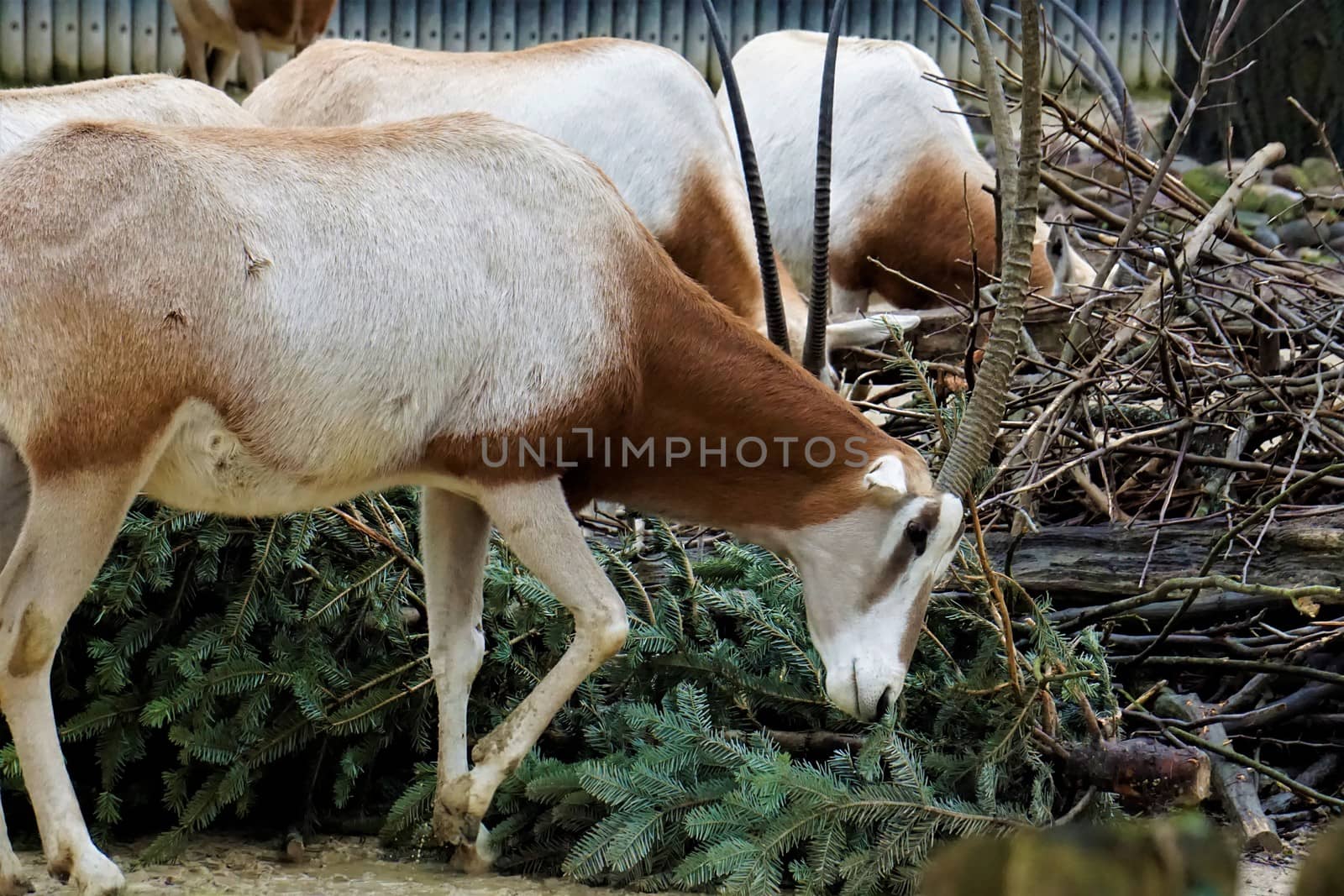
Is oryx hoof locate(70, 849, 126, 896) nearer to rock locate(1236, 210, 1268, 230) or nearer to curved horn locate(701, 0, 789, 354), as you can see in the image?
curved horn locate(701, 0, 789, 354)

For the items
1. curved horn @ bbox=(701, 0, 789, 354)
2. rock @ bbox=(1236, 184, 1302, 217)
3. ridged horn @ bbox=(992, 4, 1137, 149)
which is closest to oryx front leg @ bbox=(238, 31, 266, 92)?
ridged horn @ bbox=(992, 4, 1137, 149)

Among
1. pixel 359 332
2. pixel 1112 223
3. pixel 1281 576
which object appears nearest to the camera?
pixel 359 332

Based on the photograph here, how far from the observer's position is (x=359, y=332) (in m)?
2.82

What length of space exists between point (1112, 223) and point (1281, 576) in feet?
4.73

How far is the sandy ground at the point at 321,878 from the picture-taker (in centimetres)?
306

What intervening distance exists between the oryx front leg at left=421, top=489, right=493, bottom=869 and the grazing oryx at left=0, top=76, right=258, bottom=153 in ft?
5.00

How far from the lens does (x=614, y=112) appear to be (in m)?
5.39

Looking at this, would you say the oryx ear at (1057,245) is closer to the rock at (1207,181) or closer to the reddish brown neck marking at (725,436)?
the reddish brown neck marking at (725,436)

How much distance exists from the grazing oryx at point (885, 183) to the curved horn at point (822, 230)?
1.88 meters

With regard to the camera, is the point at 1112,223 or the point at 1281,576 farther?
the point at 1112,223

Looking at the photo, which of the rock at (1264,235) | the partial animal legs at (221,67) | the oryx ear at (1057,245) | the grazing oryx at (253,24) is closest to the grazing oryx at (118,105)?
the oryx ear at (1057,245)

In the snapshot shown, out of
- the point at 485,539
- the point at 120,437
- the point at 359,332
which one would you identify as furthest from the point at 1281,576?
the point at 120,437

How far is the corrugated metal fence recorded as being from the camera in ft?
38.2

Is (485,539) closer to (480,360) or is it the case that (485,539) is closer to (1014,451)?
(480,360)
